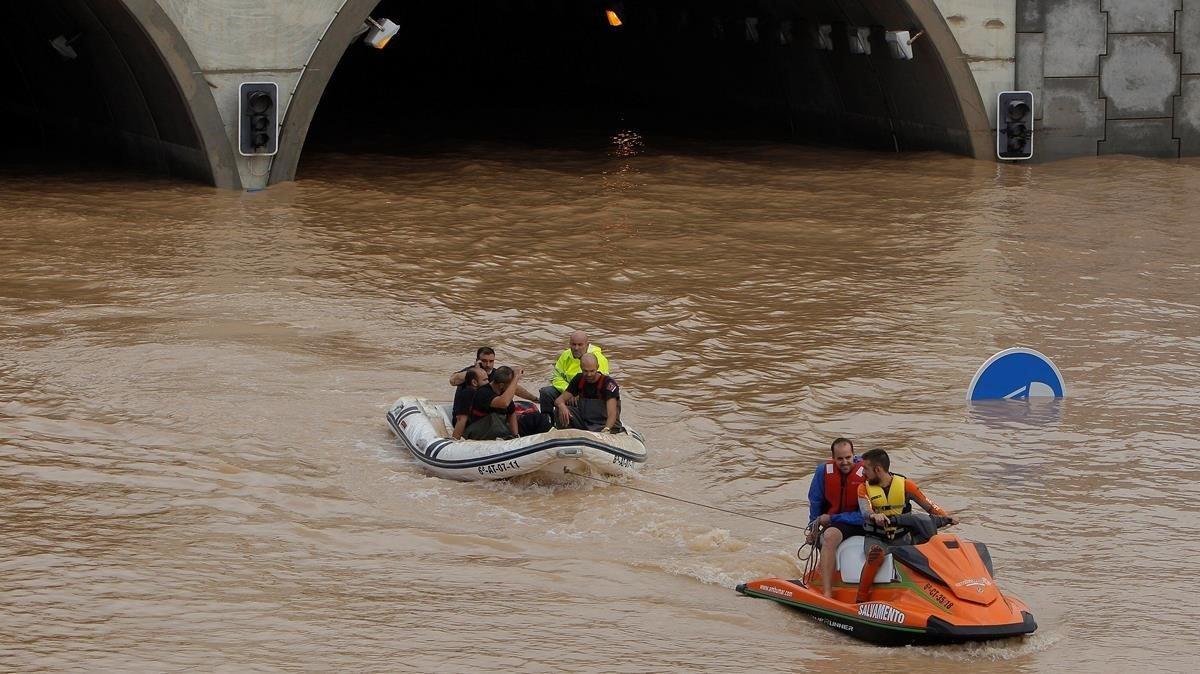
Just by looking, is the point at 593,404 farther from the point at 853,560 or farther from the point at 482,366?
the point at 853,560

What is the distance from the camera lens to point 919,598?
29.1ft

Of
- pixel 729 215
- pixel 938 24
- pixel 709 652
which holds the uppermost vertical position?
pixel 938 24

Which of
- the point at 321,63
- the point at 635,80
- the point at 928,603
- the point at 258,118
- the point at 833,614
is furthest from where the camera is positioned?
the point at 635,80

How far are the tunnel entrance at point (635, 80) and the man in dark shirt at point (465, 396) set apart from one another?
12812 millimetres

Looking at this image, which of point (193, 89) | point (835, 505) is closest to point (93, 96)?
point (193, 89)

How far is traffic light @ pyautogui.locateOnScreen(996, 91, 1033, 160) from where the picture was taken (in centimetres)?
2338

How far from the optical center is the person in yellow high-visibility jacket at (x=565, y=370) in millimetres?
12656

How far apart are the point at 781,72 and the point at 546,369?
14966 millimetres

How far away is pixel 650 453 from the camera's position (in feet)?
40.2

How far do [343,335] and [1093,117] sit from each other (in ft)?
45.0

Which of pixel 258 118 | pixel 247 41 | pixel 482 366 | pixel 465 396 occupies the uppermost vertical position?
pixel 247 41

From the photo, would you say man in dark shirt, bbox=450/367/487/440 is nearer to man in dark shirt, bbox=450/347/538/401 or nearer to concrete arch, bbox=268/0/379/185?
man in dark shirt, bbox=450/347/538/401

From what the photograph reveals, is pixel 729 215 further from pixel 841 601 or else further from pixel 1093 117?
pixel 841 601

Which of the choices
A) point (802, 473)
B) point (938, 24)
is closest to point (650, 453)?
point (802, 473)
